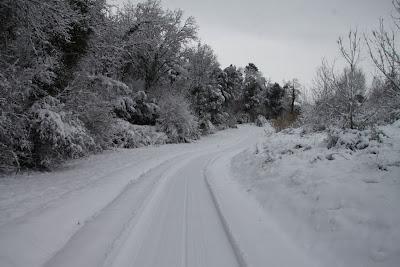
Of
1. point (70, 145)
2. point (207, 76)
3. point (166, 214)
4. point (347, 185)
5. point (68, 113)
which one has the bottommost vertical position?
point (166, 214)

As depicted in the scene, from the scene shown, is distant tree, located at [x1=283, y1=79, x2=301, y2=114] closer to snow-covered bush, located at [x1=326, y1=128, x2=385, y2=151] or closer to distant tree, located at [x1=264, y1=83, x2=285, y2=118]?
distant tree, located at [x1=264, y1=83, x2=285, y2=118]

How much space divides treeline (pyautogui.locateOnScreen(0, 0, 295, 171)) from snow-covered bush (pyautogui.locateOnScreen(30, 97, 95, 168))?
3cm

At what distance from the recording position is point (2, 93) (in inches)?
347

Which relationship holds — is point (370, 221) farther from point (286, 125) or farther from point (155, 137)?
point (155, 137)

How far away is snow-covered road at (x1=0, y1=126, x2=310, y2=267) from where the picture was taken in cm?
468

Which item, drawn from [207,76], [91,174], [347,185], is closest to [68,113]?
[91,174]

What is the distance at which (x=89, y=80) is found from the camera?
1627 centimetres

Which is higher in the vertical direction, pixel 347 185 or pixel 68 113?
pixel 68 113

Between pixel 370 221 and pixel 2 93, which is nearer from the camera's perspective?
pixel 370 221

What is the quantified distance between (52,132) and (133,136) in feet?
38.5

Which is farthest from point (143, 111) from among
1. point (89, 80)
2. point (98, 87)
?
point (89, 80)

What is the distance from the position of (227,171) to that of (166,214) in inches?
275

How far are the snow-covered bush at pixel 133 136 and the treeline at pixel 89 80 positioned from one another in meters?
0.08

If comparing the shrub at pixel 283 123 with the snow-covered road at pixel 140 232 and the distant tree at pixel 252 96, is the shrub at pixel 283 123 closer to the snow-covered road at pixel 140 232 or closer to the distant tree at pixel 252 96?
the snow-covered road at pixel 140 232
